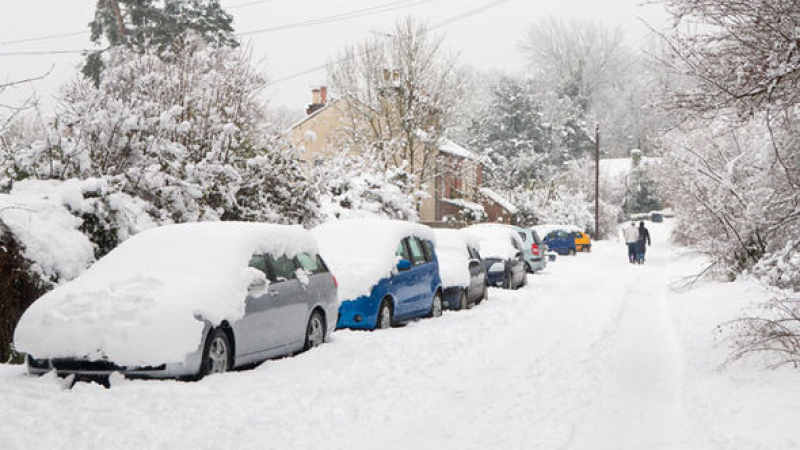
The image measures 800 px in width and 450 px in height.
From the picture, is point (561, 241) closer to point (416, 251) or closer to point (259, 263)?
Answer: point (416, 251)

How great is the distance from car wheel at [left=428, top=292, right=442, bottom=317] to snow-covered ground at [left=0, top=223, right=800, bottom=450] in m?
2.56

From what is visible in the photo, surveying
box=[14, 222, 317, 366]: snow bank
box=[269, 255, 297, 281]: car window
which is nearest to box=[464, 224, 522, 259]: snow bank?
box=[269, 255, 297, 281]: car window

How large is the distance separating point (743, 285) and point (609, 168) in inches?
2640

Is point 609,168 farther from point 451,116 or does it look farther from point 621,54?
point 451,116

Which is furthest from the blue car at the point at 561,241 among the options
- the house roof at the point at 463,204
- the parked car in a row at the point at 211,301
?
the parked car in a row at the point at 211,301

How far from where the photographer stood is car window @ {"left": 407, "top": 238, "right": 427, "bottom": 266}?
50.4ft

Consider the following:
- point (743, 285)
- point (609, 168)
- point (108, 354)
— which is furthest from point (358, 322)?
point (609, 168)

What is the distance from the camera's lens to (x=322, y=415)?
762 centimetres

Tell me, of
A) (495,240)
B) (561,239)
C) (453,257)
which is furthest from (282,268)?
(561,239)

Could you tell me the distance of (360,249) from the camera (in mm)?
14289

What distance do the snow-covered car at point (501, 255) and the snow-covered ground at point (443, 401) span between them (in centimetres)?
956

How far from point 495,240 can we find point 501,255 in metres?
0.71

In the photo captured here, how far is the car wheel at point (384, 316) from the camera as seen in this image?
44.7 feet

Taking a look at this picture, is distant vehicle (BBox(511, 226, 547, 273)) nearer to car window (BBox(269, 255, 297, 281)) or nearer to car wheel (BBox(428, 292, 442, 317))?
car wheel (BBox(428, 292, 442, 317))
